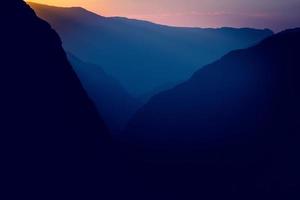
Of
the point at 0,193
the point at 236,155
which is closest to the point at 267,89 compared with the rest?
the point at 236,155

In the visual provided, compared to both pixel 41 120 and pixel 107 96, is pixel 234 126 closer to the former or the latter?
pixel 41 120

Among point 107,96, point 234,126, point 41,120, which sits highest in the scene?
point 41,120

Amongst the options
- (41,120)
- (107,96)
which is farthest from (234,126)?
(107,96)

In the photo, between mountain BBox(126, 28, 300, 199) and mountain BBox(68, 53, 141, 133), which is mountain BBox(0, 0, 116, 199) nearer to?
mountain BBox(126, 28, 300, 199)

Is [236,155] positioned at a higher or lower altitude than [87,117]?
lower

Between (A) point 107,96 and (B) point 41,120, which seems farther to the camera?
(A) point 107,96

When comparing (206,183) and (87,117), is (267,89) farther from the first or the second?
(87,117)
